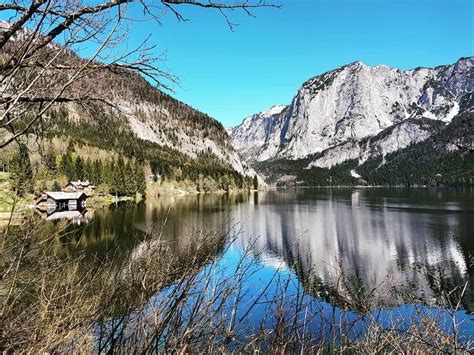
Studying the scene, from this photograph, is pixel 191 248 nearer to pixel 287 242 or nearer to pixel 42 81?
pixel 42 81

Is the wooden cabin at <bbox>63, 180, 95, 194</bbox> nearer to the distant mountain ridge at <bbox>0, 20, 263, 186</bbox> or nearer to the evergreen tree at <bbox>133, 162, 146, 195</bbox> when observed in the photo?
the evergreen tree at <bbox>133, 162, 146, 195</bbox>

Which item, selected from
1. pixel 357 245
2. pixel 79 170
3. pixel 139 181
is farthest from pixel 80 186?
pixel 357 245

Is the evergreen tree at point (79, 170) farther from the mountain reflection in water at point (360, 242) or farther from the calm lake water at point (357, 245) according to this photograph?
the mountain reflection in water at point (360, 242)

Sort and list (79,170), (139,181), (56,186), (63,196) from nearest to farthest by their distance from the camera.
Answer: (63,196) → (56,186) → (79,170) → (139,181)

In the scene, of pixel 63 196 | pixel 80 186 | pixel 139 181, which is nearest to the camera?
pixel 63 196

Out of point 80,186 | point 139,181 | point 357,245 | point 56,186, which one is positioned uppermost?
point 139,181

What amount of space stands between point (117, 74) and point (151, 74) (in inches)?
17.2

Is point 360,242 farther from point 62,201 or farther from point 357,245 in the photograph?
point 62,201

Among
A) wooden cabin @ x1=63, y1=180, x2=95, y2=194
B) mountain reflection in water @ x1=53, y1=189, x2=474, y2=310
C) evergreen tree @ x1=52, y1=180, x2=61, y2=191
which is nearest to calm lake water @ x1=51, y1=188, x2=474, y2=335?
mountain reflection in water @ x1=53, y1=189, x2=474, y2=310

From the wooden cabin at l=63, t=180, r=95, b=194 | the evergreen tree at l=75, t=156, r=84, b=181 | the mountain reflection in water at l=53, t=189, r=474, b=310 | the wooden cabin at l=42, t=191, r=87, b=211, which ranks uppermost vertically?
the evergreen tree at l=75, t=156, r=84, b=181

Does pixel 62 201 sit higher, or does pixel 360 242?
pixel 62 201

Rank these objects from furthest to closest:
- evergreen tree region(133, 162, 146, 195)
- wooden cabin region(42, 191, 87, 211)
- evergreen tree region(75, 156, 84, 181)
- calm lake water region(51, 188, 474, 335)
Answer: evergreen tree region(133, 162, 146, 195) < evergreen tree region(75, 156, 84, 181) < wooden cabin region(42, 191, 87, 211) < calm lake water region(51, 188, 474, 335)

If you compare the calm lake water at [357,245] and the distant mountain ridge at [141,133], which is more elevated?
the distant mountain ridge at [141,133]

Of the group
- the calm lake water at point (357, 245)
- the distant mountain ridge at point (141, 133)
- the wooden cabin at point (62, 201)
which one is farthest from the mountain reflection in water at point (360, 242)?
the wooden cabin at point (62, 201)
